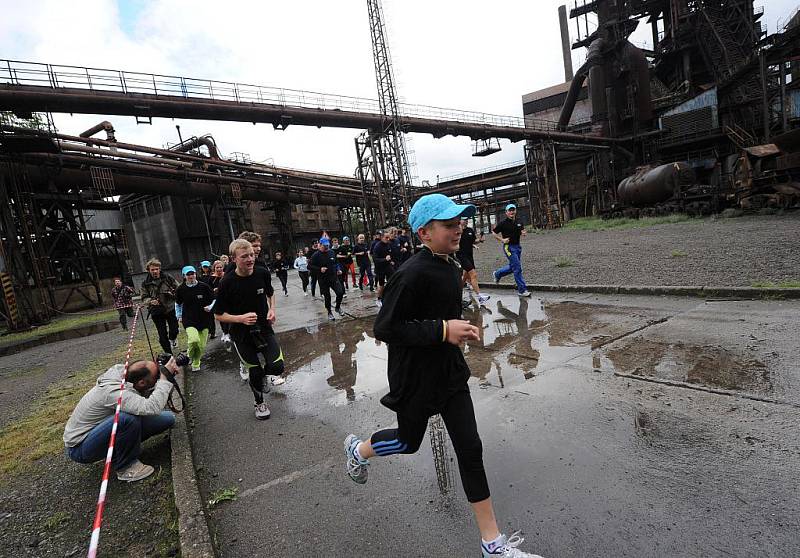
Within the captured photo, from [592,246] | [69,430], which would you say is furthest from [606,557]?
[592,246]

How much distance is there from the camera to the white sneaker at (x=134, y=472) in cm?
329

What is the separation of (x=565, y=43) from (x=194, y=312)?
61767mm

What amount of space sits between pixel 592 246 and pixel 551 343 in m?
10.3

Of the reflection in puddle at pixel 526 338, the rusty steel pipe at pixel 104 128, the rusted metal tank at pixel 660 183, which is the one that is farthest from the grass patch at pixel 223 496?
the rusty steel pipe at pixel 104 128

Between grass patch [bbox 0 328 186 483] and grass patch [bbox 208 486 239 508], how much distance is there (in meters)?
2.32

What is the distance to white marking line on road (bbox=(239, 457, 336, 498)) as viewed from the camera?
3.02 m

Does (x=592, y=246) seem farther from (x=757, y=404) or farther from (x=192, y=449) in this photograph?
(x=192, y=449)

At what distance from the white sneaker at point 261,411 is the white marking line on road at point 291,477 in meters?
1.33

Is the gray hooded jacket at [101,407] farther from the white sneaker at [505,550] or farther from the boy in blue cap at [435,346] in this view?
the white sneaker at [505,550]

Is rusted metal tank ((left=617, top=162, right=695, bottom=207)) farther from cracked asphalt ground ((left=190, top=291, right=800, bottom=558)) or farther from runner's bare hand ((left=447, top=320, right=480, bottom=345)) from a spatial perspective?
runner's bare hand ((left=447, top=320, right=480, bottom=345))

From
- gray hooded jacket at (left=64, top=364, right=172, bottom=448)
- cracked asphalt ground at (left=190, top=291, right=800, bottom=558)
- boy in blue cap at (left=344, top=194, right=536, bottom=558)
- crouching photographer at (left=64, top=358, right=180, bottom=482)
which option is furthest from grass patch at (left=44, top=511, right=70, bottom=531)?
boy in blue cap at (left=344, top=194, right=536, bottom=558)

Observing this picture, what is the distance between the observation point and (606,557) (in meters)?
1.98

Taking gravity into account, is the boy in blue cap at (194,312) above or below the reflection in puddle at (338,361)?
above

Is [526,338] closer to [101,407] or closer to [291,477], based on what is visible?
[291,477]
